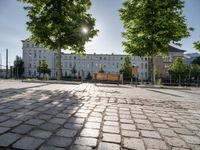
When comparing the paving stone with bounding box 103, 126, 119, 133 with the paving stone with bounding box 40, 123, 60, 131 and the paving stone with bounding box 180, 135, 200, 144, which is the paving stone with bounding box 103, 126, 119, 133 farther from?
the paving stone with bounding box 180, 135, 200, 144

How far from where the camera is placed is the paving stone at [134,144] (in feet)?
5.57

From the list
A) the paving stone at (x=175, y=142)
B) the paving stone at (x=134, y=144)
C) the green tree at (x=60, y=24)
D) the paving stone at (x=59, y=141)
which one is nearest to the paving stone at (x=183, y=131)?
the paving stone at (x=175, y=142)

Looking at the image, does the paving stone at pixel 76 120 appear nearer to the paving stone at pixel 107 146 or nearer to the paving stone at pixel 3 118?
the paving stone at pixel 107 146

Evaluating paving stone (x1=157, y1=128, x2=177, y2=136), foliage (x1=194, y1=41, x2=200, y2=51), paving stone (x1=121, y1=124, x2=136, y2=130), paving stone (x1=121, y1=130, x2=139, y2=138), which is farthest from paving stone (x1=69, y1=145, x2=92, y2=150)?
foliage (x1=194, y1=41, x2=200, y2=51)

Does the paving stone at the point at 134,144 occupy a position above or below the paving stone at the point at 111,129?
below

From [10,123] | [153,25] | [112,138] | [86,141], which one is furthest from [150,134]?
[153,25]

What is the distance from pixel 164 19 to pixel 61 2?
1039cm

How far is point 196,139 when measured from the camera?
80.4 inches

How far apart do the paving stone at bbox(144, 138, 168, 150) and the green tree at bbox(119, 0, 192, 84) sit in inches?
528

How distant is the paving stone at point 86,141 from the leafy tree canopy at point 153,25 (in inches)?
542

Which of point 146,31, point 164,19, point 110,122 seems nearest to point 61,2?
point 146,31

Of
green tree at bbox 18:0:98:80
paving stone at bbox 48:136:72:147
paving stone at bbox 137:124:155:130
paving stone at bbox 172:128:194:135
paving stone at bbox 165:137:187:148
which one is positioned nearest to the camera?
paving stone at bbox 48:136:72:147

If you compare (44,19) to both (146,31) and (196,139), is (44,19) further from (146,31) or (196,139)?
(196,139)

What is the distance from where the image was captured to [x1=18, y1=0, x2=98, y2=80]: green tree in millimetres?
14508
